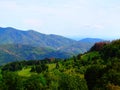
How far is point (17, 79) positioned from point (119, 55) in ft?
274

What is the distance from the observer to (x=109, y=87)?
96.4 meters

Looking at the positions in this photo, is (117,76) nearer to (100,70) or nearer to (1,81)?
(100,70)

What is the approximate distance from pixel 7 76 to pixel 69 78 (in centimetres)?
2555

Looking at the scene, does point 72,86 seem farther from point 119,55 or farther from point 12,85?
point 119,55

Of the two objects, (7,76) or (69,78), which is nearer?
(69,78)

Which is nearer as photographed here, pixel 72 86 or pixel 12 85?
pixel 72 86

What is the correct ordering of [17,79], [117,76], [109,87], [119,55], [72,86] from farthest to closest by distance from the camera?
[119,55]
[17,79]
[72,86]
[117,76]
[109,87]

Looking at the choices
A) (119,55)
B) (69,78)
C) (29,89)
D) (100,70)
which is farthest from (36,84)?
(119,55)

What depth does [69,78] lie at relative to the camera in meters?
125

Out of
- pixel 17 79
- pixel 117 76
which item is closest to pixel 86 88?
pixel 117 76

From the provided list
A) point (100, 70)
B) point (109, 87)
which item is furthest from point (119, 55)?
point (109, 87)

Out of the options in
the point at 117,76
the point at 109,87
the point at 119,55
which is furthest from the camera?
the point at 119,55

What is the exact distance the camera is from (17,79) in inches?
5138

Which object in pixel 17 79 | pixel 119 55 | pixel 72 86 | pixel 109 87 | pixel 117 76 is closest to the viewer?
pixel 109 87
